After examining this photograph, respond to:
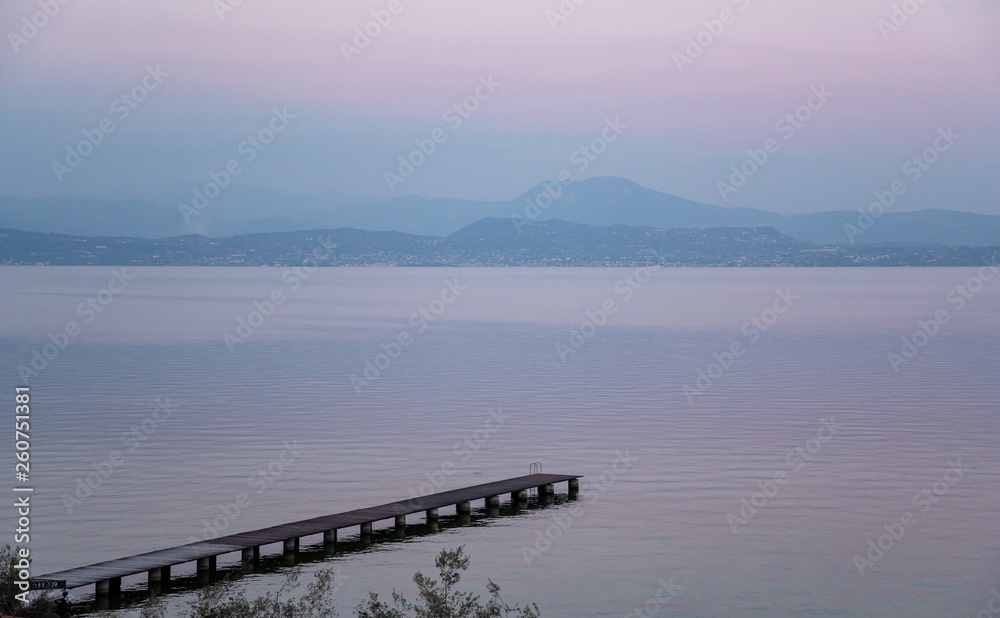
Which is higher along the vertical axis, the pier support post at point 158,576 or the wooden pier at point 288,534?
the wooden pier at point 288,534

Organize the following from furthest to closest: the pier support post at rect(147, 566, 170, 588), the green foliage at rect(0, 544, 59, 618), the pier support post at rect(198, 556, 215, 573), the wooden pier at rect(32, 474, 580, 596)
Result: 1. the pier support post at rect(198, 556, 215, 573)
2. the pier support post at rect(147, 566, 170, 588)
3. the wooden pier at rect(32, 474, 580, 596)
4. the green foliage at rect(0, 544, 59, 618)

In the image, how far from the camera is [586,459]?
4025 cm

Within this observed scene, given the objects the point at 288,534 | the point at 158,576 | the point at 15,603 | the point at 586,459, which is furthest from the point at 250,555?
the point at 586,459

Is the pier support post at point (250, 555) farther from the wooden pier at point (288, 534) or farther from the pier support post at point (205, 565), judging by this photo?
the pier support post at point (205, 565)

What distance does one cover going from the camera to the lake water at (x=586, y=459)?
89.6ft

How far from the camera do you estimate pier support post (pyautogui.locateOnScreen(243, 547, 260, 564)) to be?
89.6 ft

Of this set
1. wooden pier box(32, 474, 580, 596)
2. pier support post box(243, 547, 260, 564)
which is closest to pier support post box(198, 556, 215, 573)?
wooden pier box(32, 474, 580, 596)

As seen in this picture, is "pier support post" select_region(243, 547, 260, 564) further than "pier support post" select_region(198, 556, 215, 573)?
Yes

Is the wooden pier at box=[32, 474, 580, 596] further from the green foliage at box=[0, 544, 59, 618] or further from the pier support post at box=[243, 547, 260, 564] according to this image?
the green foliage at box=[0, 544, 59, 618]

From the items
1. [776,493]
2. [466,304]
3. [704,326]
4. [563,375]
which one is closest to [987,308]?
→ [704,326]

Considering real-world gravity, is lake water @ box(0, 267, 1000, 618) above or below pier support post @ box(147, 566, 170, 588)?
above

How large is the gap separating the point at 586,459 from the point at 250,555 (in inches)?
627

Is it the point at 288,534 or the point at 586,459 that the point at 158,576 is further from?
the point at 586,459

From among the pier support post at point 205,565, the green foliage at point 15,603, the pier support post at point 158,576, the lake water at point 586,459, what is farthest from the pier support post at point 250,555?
the green foliage at point 15,603
